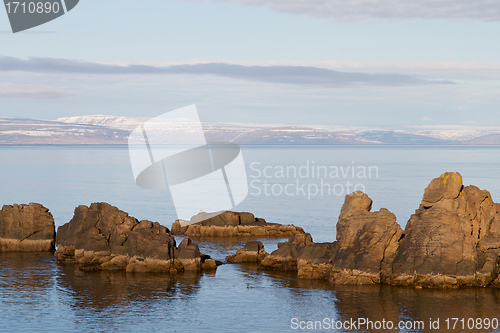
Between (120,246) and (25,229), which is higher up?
(25,229)

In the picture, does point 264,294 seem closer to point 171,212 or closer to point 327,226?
point 327,226

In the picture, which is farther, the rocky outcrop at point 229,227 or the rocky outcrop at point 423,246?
the rocky outcrop at point 229,227

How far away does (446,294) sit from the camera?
63.3 meters

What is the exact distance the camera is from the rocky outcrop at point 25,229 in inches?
3442

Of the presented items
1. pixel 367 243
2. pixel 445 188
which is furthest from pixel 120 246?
pixel 445 188

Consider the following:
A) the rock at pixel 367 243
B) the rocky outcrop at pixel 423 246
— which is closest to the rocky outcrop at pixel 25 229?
the rocky outcrop at pixel 423 246

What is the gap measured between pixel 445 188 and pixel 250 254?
25.5 metres

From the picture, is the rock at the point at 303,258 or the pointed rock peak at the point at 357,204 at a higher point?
the pointed rock peak at the point at 357,204

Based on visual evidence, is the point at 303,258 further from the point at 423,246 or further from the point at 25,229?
the point at 25,229

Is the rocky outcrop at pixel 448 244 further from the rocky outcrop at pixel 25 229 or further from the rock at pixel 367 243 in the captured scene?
the rocky outcrop at pixel 25 229

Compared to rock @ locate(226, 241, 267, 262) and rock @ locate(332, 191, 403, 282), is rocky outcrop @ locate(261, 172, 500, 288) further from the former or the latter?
rock @ locate(226, 241, 267, 262)

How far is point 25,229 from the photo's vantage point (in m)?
88.7

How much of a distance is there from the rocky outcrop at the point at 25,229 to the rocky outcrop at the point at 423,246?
36674 millimetres

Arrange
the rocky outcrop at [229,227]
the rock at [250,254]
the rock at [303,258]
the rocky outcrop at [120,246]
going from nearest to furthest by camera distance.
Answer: the rock at [303,258]
the rocky outcrop at [120,246]
the rock at [250,254]
the rocky outcrop at [229,227]
